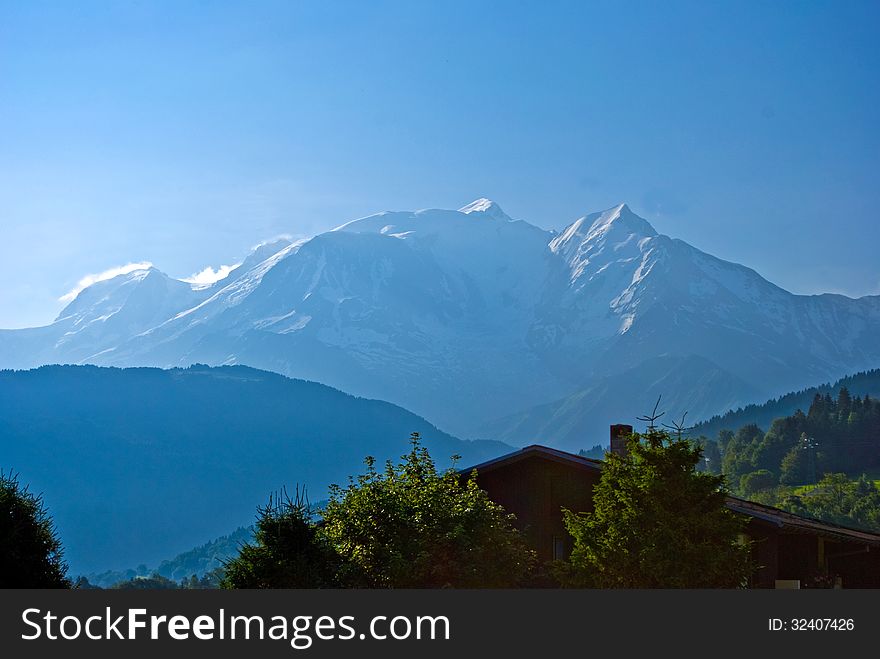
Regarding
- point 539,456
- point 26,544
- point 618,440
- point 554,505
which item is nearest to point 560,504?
point 554,505

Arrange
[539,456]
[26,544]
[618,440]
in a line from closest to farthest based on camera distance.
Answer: [26,544] < [618,440] < [539,456]

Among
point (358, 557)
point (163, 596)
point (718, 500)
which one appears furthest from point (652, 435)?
point (163, 596)

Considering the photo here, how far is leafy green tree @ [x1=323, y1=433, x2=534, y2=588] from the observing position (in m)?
25.0

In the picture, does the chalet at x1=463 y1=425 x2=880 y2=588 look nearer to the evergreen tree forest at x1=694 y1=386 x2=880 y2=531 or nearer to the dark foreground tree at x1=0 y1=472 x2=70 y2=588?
the dark foreground tree at x1=0 y1=472 x2=70 y2=588

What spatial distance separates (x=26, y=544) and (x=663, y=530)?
1286 cm

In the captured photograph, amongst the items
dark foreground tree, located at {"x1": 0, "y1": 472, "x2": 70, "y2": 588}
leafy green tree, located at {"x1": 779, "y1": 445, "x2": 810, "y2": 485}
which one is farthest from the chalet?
leafy green tree, located at {"x1": 779, "y1": 445, "x2": 810, "y2": 485}

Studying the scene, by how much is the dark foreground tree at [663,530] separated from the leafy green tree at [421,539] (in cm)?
209

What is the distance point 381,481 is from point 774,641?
12480 mm

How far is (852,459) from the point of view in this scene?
15875 centimetres

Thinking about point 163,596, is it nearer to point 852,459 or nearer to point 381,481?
point 381,481

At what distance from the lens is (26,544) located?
2242 centimetres

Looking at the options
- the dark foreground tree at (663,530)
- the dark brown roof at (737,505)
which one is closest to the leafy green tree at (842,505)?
the dark brown roof at (737,505)

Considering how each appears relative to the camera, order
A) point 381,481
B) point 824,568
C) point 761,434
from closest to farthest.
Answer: point 381,481
point 824,568
point 761,434

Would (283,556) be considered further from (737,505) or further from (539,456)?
(737,505)
